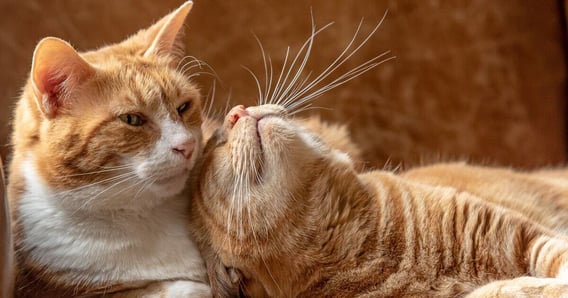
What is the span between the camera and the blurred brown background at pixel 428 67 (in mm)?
1778

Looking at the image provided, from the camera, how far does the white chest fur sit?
1.24 m

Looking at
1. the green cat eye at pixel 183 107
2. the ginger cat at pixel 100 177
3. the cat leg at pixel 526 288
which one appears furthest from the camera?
the green cat eye at pixel 183 107

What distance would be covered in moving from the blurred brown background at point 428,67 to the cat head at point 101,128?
498mm

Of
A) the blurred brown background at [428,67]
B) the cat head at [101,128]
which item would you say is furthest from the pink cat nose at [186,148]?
the blurred brown background at [428,67]

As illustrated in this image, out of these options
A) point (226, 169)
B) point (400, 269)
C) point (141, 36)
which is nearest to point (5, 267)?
point (226, 169)

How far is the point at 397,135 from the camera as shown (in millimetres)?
1884

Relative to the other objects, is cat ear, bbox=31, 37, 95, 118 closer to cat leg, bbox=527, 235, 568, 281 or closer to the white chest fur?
the white chest fur

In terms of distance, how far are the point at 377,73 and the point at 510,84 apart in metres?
0.36

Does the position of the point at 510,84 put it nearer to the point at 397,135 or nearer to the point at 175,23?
the point at 397,135

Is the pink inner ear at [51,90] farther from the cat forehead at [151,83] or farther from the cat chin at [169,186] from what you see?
the cat chin at [169,186]

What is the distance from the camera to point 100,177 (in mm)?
1190

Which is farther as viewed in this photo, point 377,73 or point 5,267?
point 377,73

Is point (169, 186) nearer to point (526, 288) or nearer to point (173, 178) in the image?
point (173, 178)

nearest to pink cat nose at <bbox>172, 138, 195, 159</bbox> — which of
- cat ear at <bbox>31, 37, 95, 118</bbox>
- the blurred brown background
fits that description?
cat ear at <bbox>31, 37, 95, 118</bbox>
